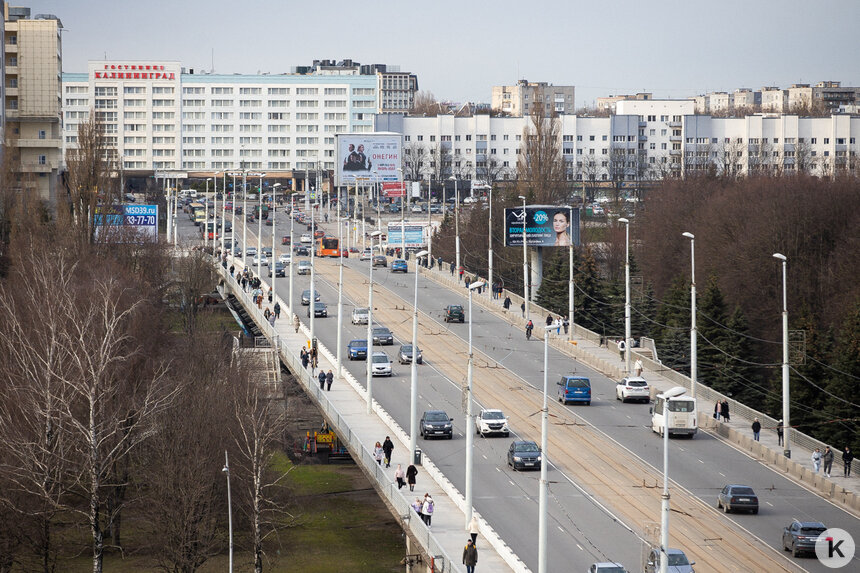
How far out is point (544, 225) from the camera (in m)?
97.2

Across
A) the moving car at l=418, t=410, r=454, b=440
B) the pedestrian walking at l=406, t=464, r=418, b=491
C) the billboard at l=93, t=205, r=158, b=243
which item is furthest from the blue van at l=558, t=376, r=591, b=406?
the billboard at l=93, t=205, r=158, b=243

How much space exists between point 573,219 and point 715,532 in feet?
175

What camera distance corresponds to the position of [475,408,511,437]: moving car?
195 ft

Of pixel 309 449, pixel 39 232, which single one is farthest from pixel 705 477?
pixel 39 232

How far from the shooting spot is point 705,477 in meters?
52.7

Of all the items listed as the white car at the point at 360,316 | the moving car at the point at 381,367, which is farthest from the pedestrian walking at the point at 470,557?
the white car at the point at 360,316

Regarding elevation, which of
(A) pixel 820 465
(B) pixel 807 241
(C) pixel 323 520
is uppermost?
(B) pixel 807 241

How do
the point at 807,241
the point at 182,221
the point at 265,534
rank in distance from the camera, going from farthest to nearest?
the point at 182,221 → the point at 807,241 → the point at 265,534

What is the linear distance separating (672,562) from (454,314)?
174 feet

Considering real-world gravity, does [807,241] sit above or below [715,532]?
above

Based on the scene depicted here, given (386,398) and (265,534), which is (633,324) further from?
(265,534)

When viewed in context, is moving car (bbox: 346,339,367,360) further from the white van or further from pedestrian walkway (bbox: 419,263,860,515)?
the white van

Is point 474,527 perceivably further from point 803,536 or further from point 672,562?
point 803,536

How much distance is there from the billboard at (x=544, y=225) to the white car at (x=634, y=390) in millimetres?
30160
